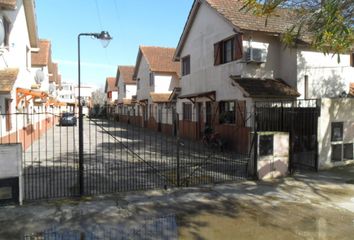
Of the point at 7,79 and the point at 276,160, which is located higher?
the point at 7,79

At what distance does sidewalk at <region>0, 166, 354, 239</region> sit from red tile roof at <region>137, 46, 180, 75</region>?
851 inches

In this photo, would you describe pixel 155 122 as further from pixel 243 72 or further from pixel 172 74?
pixel 243 72

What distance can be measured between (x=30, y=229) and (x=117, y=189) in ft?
9.28

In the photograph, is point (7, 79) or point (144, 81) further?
point (144, 81)

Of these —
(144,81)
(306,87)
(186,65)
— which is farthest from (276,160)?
(144,81)

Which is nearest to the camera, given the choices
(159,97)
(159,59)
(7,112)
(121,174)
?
(121,174)

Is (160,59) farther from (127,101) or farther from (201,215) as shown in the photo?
(201,215)

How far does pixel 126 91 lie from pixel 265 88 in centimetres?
2946

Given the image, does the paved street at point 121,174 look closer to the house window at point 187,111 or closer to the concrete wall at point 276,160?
the concrete wall at point 276,160

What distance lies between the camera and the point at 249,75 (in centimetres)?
1484

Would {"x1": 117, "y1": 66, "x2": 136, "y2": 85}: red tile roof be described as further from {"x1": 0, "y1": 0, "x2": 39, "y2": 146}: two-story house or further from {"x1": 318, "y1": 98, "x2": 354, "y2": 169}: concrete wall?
{"x1": 318, "y1": 98, "x2": 354, "y2": 169}: concrete wall

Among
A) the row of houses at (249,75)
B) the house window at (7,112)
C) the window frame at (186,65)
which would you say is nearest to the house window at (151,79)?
the window frame at (186,65)

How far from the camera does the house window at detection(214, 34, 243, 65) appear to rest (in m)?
14.9

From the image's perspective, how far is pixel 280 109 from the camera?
11.7 m
